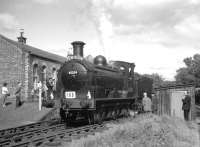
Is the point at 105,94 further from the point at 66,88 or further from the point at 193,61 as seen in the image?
the point at 193,61

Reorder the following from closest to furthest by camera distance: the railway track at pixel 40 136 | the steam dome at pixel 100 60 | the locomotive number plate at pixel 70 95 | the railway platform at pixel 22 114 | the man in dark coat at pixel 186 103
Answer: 1. the railway track at pixel 40 136
2. the locomotive number plate at pixel 70 95
3. the man in dark coat at pixel 186 103
4. the steam dome at pixel 100 60
5. the railway platform at pixel 22 114

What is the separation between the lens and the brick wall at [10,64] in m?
25.7

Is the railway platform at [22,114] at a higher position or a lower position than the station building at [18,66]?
lower

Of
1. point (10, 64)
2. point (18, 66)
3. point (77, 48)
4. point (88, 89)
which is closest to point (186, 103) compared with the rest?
point (88, 89)

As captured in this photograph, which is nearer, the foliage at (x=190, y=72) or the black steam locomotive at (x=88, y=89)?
the black steam locomotive at (x=88, y=89)

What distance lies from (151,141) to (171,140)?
77cm

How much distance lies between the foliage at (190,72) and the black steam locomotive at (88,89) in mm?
26863

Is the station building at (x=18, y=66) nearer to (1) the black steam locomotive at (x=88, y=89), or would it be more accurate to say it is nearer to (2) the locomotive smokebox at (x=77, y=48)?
(1) the black steam locomotive at (x=88, y=89)

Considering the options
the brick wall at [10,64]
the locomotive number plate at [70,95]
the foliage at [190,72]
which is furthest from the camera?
the foliage at [190,72]

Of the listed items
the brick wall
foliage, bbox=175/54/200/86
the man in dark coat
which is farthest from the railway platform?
foliage, bbox=175/54/200/86

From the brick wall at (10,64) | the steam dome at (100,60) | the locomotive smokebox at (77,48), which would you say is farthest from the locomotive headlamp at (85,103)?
the brick wall at (10,64)

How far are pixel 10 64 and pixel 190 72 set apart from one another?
2899cm

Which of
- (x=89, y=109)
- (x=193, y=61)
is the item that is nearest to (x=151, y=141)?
(x=89, y=109)

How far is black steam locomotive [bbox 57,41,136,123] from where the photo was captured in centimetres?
1326
